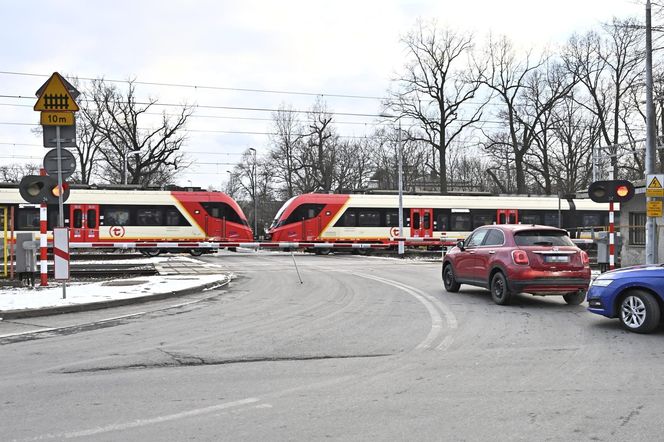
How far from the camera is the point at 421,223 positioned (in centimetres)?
3438

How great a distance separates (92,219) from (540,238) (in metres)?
24.7

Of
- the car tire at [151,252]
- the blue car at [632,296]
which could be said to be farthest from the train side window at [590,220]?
the blue car at [632,296]

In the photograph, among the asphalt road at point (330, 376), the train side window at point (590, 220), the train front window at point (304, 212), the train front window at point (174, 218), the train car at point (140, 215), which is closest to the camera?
the asphalt road at point (330, 376)

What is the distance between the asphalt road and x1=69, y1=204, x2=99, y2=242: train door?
20.8 meters

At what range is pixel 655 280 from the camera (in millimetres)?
7969

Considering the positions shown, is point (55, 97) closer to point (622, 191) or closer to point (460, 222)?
point (622, 191)

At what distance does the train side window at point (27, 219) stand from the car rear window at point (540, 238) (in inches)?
1017

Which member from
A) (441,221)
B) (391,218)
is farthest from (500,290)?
(441,221)

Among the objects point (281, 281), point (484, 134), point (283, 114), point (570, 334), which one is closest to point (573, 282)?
point (570, 334)

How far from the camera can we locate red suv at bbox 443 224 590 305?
10698 mm

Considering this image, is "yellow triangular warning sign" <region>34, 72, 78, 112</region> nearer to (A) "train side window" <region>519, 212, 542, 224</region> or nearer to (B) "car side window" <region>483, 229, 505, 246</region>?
(B) "car side window" <region>483, 229, 505, 246</region>

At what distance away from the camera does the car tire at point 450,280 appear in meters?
13.4

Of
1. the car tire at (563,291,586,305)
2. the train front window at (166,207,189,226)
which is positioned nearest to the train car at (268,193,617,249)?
the train front window at (166,207,189,226)

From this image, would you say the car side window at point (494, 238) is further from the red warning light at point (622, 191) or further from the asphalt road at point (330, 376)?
the red warning light at point (622, 191)
